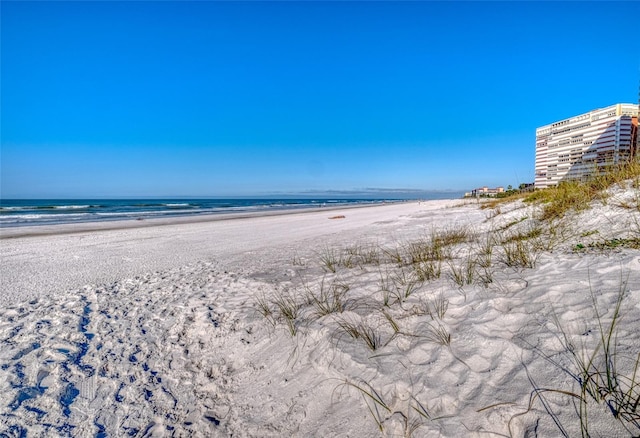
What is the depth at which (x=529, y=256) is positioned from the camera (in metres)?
3.53

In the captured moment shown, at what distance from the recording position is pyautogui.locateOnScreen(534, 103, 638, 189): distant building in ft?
42.2

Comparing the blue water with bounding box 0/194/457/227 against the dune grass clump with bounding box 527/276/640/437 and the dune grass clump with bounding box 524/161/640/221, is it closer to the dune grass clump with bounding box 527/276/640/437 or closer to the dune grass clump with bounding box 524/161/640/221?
the dune grass clump with bounding box 524/161/640/221

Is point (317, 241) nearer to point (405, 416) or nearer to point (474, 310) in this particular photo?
point (474, 310)

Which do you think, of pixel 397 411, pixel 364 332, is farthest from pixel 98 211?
pixel 397 411

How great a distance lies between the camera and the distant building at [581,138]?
12.9m

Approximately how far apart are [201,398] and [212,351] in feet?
2.11

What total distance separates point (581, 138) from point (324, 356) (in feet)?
61.9

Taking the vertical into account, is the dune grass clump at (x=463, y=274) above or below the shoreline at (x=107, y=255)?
above

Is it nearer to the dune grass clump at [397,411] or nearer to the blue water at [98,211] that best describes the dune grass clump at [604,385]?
the dune grass clump at [397,411]

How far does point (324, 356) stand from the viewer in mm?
2508

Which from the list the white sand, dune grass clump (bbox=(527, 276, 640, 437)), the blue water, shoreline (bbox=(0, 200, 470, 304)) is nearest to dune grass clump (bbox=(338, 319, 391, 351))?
the white sand

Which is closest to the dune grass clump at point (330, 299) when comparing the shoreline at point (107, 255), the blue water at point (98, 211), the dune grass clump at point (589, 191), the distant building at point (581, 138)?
the shoreline at point (107, 255)

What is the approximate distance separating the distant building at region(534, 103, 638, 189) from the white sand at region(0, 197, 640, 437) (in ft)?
39.5

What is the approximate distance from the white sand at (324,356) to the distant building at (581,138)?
12029 mm
